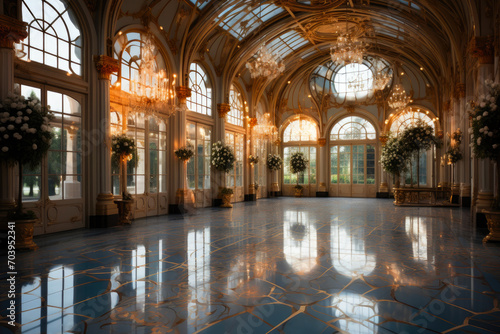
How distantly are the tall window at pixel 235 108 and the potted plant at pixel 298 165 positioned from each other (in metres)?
4.49

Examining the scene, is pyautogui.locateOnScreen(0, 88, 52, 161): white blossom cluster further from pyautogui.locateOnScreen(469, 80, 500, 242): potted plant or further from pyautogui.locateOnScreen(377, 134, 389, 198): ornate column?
pyautogui.locateOnScreen(377, 134, 389, 198): ornate column

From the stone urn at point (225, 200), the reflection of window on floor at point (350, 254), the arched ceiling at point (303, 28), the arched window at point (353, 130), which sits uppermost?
the arched ceiling at point (303, 28)

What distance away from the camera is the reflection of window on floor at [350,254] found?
449cm

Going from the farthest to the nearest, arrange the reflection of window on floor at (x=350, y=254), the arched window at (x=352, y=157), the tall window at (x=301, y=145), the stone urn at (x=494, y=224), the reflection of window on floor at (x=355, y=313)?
1. the tall window at (x=301, y=145)
2. the arched window at (x=352, y=157)
3. the stone urn at (x=494, y=224)
4. the reflection of window on floor at (x=350, y=254)
5. the reflection of window on floor at (x=355, y=313)

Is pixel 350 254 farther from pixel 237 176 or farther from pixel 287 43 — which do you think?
pixel 287 43

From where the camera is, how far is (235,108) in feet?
54.1

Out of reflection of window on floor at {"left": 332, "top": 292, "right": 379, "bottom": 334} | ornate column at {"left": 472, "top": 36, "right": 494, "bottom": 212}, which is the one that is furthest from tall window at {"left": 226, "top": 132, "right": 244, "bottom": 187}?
reflection of window on floor at {"left": 332, "top": 292, "right": 379, "bottom": 334}

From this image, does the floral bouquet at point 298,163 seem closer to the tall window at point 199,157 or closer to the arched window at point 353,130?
the arched window at point 353,130

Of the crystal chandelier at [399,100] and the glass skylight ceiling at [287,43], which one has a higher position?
the glass skylight ceiling at [287,43]

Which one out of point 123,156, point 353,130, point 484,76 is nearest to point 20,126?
point 123,156

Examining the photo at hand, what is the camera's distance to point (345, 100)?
19.6m

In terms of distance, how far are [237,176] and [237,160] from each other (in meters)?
0.77

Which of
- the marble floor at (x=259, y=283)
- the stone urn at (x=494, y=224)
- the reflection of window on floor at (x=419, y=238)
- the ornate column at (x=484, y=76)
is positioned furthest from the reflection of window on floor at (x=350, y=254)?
the ornate column at (x=484, y=76)

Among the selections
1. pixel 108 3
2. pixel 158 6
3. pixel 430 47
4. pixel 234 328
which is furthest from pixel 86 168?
pixel 430 47
